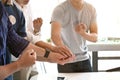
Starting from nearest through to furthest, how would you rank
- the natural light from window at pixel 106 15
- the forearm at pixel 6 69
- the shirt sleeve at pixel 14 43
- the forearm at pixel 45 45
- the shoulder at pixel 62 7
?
the forearm at pixel 6 69
the shirt sleeve at pixel 14 43
the forearm at pixel 45 45
the shoulder at pixel 62 7
the natural light from window at pixel 106 15

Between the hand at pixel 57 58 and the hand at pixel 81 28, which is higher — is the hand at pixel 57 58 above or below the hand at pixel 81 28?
below

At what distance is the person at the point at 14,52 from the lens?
114cm

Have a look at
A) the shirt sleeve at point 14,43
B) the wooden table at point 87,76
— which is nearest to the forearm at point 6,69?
the shirt sleeve at point 14,43

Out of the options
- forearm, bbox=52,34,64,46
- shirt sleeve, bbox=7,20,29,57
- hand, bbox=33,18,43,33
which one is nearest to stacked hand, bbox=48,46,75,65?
shirt sleeve, bbox=7,20,29,57

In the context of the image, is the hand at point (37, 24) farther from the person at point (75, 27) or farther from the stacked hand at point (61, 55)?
the stacked hand at point (61, 55)

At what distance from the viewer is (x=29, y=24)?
7.59 ft

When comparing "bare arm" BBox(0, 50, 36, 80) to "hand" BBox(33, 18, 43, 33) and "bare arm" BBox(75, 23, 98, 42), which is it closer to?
"bare arm" BBox(75, 23, 98, 42)

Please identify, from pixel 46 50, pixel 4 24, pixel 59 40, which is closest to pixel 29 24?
pixel 59 40

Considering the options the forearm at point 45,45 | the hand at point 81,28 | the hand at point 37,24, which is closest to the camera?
the forearm at point 45,45

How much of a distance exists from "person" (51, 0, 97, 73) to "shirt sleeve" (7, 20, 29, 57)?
68 cm

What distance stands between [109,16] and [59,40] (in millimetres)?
1853

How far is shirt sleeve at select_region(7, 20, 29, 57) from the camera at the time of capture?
1.32m

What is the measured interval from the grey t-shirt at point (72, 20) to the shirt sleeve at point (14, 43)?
74 cm

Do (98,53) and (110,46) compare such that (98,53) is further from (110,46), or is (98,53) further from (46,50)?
(46,50)
